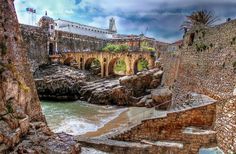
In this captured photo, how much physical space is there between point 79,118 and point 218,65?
15.6 m

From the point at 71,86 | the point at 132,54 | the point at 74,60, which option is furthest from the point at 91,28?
the point at 71,86

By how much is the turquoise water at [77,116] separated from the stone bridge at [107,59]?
14.0 m

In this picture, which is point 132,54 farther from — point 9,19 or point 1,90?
point 1,90

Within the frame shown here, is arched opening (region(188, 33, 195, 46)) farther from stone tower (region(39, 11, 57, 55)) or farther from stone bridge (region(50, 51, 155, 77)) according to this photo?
stone tower (region(39, 11, 57, 55))

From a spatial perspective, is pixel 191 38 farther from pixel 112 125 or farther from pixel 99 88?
pixel 99 88

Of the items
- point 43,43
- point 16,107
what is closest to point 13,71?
point 16,107

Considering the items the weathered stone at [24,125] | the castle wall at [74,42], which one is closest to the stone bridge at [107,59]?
the castle wall at [74,42]

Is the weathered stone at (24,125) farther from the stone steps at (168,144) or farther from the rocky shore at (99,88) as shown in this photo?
the rocky shore at (99,88)

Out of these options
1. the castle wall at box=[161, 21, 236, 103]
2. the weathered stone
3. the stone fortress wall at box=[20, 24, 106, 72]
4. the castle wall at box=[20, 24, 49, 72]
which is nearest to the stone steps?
the castle wall at box=[161, 21, 236, 103]

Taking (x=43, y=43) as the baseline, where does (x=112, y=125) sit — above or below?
below

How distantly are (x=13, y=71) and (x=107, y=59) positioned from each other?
3695cm

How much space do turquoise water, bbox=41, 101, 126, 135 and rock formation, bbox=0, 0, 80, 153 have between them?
8.03 metres

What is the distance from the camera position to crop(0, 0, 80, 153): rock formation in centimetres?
1006

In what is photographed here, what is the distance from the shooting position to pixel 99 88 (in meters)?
37.1
